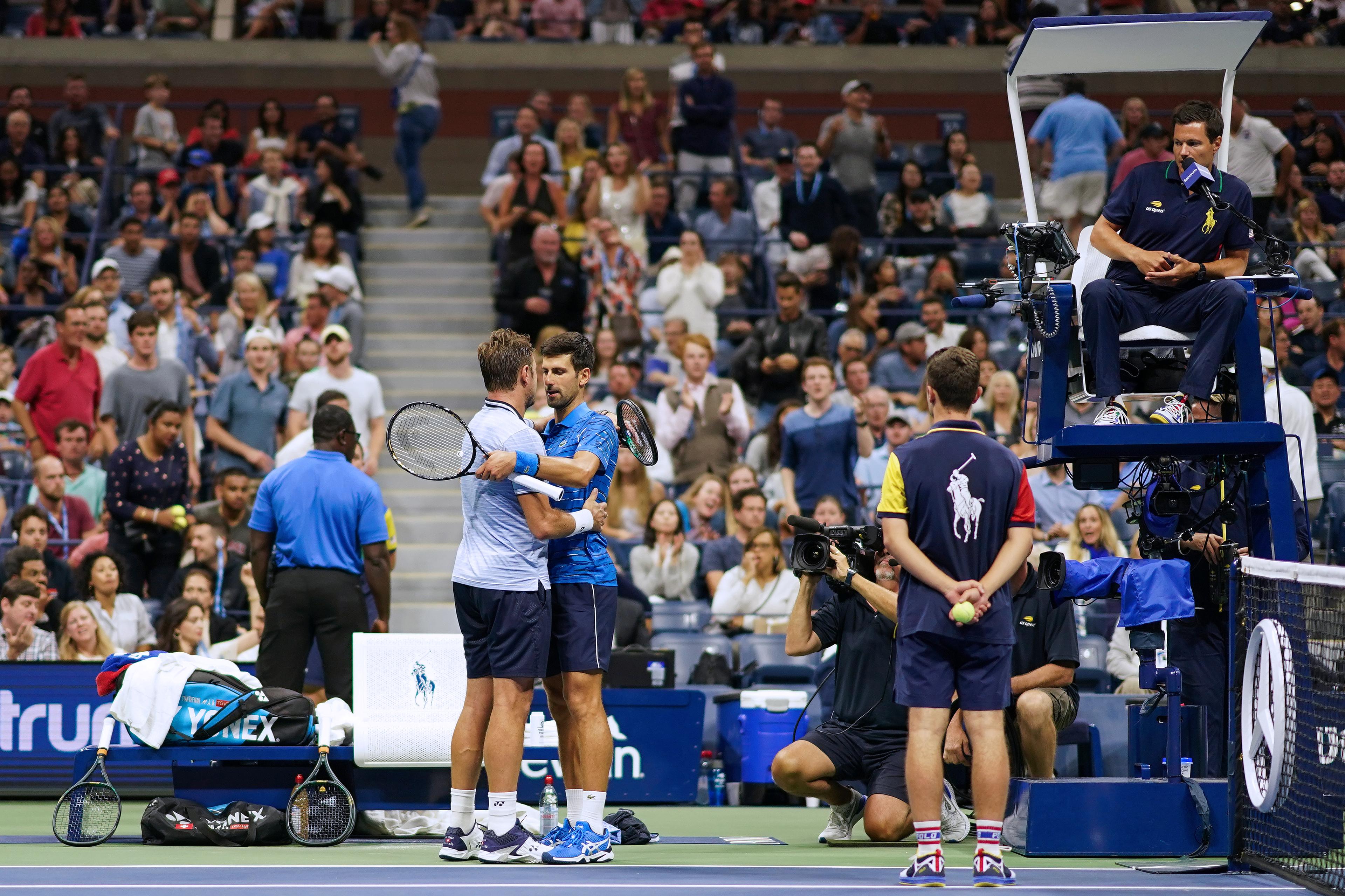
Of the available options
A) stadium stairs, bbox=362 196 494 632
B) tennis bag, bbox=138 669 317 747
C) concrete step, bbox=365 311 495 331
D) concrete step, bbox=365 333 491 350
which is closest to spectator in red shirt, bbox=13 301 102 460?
stadium stairs, bbox=362 196 494 632

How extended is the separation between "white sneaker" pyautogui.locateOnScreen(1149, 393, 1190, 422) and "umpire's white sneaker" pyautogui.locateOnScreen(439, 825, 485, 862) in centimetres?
343

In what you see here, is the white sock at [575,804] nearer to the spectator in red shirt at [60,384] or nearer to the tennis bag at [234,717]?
the tennis bag at [234,717]

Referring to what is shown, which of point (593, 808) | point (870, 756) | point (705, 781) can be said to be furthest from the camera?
point (705, 781)

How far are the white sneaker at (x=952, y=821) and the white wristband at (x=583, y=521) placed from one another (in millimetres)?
2274

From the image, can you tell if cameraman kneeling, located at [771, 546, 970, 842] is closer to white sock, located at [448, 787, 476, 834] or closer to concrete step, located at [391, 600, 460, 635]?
white sock, located at [448, 787, 476, 834]

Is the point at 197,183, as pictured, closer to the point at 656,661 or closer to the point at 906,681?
the point at 656,661

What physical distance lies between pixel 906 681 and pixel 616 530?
20.8 ft

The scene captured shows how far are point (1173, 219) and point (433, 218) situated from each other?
11.9m

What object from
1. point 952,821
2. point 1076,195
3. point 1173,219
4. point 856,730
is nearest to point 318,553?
point 856,730

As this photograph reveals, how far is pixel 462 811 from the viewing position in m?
7.04

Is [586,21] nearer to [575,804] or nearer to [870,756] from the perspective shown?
[870,756]

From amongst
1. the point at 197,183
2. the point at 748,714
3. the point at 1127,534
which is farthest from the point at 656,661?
the point at 197,183

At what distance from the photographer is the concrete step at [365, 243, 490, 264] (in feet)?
57.7

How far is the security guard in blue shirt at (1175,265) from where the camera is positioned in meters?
7.36
